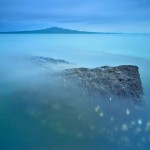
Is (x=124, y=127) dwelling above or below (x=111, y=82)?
below

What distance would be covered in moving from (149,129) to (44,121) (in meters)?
2.88

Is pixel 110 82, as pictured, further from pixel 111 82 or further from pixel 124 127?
pixel 124 127

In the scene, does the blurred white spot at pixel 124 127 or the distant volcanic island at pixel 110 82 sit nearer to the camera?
the blurred white spot at pixel 124 127

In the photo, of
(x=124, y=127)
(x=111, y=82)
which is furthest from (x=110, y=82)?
(x=124, y=127)

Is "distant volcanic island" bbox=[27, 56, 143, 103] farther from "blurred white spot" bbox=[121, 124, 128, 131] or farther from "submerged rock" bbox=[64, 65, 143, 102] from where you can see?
"blurred white spot" bbox=[121, 124, 128, 131]

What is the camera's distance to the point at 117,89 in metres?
8.05

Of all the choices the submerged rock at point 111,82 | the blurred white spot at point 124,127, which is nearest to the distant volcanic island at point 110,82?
the submerged rock at point 111,82

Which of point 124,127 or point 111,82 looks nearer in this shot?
point 124,127

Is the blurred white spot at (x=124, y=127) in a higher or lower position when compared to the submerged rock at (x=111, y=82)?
lower

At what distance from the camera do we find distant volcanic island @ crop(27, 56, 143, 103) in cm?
799

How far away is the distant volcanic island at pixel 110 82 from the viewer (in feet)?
26.2

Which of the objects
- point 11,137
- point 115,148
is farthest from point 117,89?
point 11,137

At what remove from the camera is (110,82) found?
26.8 ft

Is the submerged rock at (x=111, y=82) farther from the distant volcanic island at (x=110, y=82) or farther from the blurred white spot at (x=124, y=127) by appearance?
the blurred white spot at (x=124, y=127)
